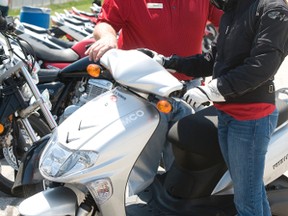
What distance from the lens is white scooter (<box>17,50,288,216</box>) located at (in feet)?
7.08

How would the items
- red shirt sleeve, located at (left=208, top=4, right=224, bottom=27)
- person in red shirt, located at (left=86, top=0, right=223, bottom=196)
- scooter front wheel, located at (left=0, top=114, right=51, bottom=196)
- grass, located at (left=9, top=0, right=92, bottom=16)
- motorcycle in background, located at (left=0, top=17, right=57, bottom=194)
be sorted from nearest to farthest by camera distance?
person in red shirt, located at (left=86, top=0, right=223, bottom=196), red shirt sleeve, located at (left=208, top=4, right=224, bottom=27), motorcycle in background, located at (left=0, top=17, right=57, bottom=194), scooter front wheel, located at (left=0, top=114, right=51, bottom=196), grass, located at (left=9, top=0, right=92, bottom=16)

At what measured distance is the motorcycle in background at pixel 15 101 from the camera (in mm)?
3586

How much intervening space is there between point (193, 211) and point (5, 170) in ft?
6.83

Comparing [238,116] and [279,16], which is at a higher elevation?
[279,16]

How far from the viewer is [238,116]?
233cm

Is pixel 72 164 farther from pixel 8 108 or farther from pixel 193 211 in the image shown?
pixel 8 108

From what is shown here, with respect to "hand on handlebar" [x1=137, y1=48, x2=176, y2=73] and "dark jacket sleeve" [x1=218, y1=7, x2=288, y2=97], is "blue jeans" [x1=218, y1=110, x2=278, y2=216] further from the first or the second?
"hand on handlebar" [x1=137, y1=48, x2=176, y2=73]

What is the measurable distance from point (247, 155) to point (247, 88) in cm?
33

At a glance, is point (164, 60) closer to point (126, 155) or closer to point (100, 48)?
point (100, 48)

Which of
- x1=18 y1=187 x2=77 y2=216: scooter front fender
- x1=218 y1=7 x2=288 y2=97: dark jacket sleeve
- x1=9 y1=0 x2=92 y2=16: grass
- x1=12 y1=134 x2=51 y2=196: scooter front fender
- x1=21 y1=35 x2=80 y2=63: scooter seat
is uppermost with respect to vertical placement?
x1=218 y1=7 x2=288 y2=97: dark jacket sleeve

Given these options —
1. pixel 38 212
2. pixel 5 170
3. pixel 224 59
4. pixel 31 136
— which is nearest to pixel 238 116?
pixel 224 59

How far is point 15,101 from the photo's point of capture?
3629mm

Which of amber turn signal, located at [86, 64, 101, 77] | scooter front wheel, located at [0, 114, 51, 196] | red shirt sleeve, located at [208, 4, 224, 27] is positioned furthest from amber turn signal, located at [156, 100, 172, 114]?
scooter front wheel, located at [0, 114, 51, 196]

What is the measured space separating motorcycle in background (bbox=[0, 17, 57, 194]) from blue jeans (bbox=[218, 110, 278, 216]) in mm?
1671
